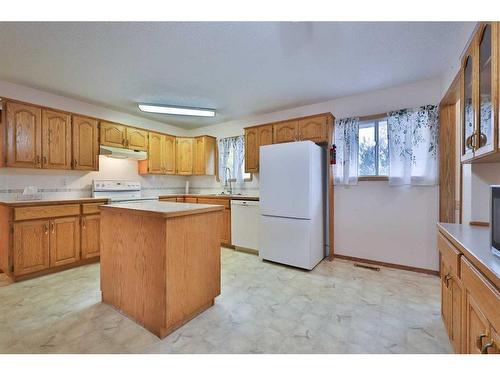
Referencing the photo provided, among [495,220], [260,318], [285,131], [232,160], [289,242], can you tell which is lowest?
[260,318]

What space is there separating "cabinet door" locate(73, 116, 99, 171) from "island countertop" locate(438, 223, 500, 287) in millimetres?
4264

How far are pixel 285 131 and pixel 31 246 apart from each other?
364 centimetres

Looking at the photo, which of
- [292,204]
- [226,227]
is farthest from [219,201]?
[292,204]

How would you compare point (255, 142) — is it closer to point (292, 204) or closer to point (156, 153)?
point (292, 204)

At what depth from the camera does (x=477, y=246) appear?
3.91ft

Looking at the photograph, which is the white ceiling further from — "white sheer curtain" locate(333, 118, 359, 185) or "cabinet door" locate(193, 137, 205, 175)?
"cabinet door" locate(193, 137, 205, 175)

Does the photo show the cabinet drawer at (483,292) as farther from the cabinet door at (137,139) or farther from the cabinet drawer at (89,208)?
the cabinet door at (137,139)

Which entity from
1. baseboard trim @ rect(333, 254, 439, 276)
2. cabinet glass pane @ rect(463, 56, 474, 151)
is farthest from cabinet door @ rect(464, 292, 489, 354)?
baseboard trim @ rect(333, 254, 439, 276)

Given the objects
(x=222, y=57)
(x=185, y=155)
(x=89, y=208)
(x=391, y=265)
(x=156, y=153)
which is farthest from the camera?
(x=185, y=155)

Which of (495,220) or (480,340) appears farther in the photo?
(495,220)

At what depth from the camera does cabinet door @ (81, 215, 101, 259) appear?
3.13 m

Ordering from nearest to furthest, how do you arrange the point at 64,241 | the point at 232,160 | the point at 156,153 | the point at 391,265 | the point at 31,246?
the point at 31,246 < the point at 64,241 < the point at 391,265 < the point at 156,153 < the point at 232,160

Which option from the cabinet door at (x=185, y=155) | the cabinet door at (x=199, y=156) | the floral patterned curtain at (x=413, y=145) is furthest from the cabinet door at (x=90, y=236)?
the floral patterned curtain at (x=413, y=145)
